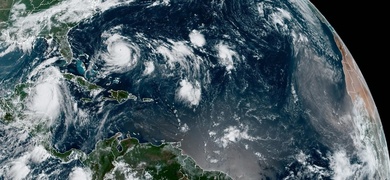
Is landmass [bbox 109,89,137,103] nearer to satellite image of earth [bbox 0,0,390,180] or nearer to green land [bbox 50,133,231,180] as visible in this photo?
satellite image of earth [bbox 0,0,390,180]

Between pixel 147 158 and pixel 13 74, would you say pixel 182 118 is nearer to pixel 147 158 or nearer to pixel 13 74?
pixel 147 158

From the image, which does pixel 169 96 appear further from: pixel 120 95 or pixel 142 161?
pixel 142 161

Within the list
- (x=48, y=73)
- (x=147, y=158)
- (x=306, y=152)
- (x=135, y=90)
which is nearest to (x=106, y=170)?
(x=147, y=158)

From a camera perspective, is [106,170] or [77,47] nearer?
[106,170]

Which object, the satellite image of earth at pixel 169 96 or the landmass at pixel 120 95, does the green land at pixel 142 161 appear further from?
the landmass at pixel 120 95

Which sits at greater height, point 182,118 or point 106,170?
point 182,118

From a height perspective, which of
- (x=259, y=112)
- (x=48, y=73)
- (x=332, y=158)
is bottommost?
(x=332, y=158)

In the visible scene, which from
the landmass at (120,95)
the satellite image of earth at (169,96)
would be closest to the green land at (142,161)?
the satellite image of earth at (169,96)

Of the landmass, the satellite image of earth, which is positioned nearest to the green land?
the satellite image of earth

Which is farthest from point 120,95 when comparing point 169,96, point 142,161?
point 142,161
